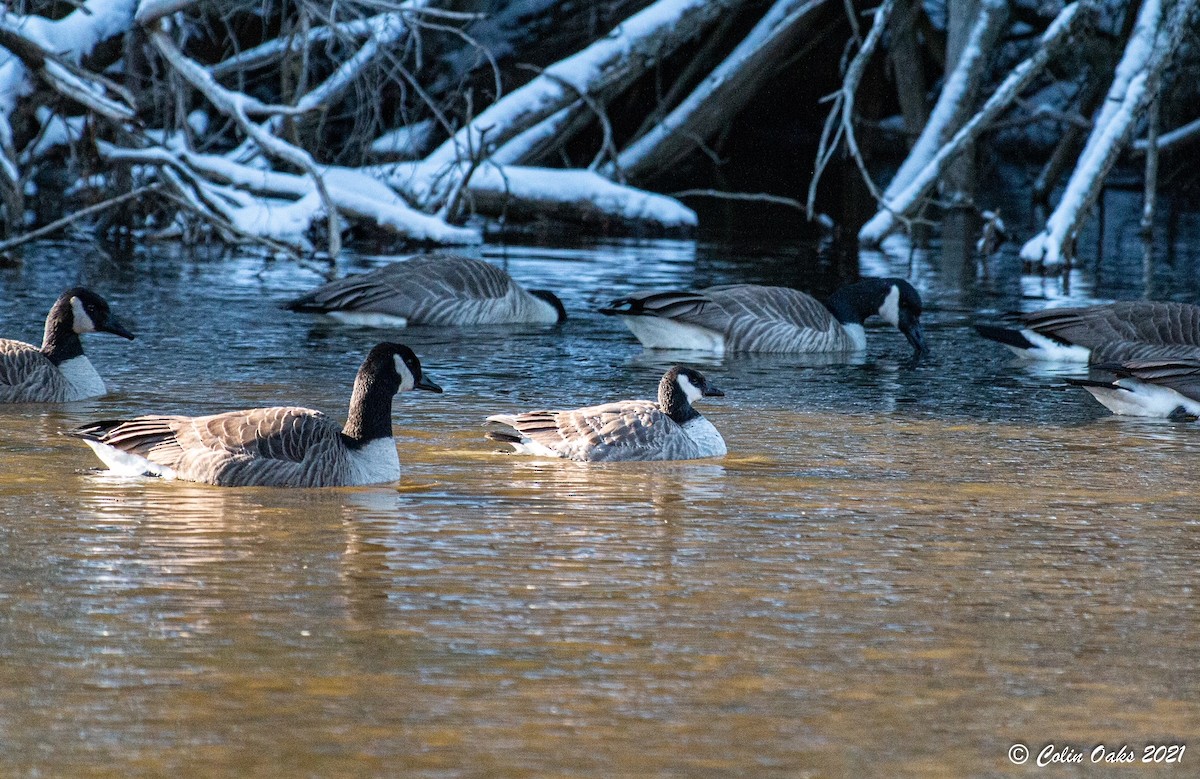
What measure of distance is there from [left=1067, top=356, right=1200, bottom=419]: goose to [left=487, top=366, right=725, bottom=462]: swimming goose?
8.43ft

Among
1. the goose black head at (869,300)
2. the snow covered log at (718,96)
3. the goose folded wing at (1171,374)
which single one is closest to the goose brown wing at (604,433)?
the goose folded wing at (1171,374)

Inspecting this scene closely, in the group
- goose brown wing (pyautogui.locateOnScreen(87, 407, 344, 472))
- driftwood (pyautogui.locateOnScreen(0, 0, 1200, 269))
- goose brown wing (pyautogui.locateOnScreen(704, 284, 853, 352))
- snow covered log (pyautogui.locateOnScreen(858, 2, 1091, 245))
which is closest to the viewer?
goose brown wing (pyautogui.locateOnScreen(87, 407, 344, 472))

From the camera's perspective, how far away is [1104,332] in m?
12.0

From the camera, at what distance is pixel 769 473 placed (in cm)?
809

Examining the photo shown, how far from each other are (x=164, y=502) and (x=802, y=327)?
6506 millimetres

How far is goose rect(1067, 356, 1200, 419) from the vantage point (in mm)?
9719

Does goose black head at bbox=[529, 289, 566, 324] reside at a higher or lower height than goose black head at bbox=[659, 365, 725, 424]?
higher

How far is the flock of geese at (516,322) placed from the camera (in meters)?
7.55

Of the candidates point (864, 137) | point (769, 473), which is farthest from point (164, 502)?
point (864, 137)

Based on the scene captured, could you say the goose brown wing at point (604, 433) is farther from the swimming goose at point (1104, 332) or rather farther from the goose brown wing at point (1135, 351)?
the swimming goose at point (1104, 332)

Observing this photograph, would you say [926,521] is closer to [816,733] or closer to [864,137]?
[816,733]

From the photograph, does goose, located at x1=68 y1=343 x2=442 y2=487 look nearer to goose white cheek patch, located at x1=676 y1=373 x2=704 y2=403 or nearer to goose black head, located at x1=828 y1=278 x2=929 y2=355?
goose white cheek patch, located at x1=676 y1=373 x2=704 y2=403

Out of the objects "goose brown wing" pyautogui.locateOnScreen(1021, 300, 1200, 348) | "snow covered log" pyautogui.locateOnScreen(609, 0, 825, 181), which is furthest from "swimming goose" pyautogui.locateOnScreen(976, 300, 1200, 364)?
"snow covered log" pyautogui.locateOnScreen(609, 0, 825, 181)

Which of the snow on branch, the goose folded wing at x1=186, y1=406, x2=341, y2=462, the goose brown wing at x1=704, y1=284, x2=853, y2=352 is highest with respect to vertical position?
the snow on branch
